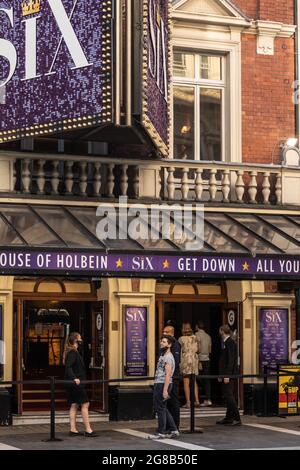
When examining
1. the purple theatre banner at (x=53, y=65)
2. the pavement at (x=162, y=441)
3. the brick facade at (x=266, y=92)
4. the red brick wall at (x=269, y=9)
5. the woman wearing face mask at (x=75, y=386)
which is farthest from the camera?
the red brick wall at (x=269, y=9)

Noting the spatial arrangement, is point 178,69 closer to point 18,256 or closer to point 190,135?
point 190,135

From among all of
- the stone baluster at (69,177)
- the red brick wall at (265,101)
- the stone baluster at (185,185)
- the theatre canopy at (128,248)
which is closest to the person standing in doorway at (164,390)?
the theatre canopy at (128,248)

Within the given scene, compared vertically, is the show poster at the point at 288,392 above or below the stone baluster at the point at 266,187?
below

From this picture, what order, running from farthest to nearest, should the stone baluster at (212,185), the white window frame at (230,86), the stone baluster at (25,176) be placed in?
1. the white window frame at (230,86)
2. the stone baluster at (212,185)
3. the stone baluster at (25,176)

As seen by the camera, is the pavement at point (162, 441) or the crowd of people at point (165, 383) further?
the crowd of people at point (165, 383)

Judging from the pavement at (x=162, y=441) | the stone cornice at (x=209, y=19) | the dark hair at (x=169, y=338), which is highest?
the stone cornice at (x=209, y=19)

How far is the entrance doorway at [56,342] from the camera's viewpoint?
19.6 metres

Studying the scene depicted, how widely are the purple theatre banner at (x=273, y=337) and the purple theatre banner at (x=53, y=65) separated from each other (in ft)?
18.1

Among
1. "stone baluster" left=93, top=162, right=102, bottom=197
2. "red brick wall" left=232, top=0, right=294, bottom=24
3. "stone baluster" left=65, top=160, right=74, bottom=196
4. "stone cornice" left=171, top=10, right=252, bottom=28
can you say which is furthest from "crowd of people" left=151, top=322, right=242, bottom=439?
"red brick wall" left=232, top=0, right=294, bottom=24

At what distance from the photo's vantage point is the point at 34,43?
17.8 meters

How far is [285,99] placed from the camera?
69.9 feet

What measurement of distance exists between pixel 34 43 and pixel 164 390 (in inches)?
231

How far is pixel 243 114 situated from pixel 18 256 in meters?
6.63

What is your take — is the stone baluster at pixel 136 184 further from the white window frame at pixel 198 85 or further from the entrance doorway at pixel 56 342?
the entrance doorway at pixel 56 342
